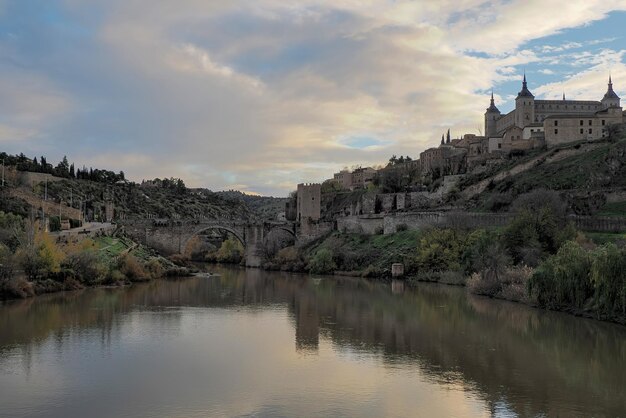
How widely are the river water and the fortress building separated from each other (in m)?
51.6

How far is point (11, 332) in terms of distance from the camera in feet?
83.4

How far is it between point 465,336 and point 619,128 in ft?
197

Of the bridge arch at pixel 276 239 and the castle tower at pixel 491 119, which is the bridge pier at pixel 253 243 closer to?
the bridge arch at pixel 276 239

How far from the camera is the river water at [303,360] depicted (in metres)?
16.1

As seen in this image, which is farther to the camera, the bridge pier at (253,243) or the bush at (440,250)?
the bridge pier at (253,243)

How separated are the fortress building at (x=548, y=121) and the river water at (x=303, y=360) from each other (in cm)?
5162

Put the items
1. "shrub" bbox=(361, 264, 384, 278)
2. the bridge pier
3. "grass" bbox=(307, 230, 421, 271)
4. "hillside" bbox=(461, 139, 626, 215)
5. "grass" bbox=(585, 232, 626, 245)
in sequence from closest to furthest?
1. "grass" bbox=(585, 232, 626, 245)
2. "hillside" bbox=(461, 139, 626, 215)
3. "shrub" bbox=(361, 264, 384, 278)
4. "grass" bbox=(307, 230, 421, 271)
5. the bridge pier

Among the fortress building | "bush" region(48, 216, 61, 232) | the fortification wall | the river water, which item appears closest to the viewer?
the river water

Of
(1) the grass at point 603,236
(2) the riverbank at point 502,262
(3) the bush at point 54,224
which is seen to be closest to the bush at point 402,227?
(2) the riverbank at point 502,262

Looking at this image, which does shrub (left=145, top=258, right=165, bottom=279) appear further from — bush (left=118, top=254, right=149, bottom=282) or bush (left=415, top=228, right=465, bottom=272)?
bush (left=415, top=228, right=465, bottom=272)

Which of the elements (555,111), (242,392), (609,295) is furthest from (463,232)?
(555,111)

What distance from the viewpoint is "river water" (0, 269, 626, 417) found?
1611cm

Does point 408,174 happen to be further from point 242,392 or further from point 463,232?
point 242,392

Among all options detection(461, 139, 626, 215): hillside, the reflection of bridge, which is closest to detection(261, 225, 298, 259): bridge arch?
the reflection of bridge
